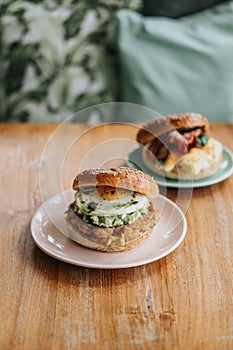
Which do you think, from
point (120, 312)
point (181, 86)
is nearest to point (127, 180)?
point (120, 312)

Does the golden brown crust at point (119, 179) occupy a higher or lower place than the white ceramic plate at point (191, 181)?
higher

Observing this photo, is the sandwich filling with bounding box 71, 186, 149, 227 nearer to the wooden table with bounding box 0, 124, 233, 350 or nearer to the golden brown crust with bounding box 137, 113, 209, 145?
the wooden table with bounding box 0, 124, 233, 350

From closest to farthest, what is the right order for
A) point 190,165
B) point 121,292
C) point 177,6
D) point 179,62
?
point 121,292, point 190,165, point 179,62, point 177,6

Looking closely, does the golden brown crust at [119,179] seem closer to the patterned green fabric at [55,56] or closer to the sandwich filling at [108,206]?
the sandwich filling at [108,206]

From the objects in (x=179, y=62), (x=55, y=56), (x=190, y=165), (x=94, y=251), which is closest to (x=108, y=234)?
(x=94, y=251)

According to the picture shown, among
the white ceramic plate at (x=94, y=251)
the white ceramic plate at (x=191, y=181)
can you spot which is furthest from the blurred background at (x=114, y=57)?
the white ceramic plate at (x=94, y=251)

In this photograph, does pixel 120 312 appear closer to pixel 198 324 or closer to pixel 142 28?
pixel 198 324

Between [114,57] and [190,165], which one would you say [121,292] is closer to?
[190,165]
